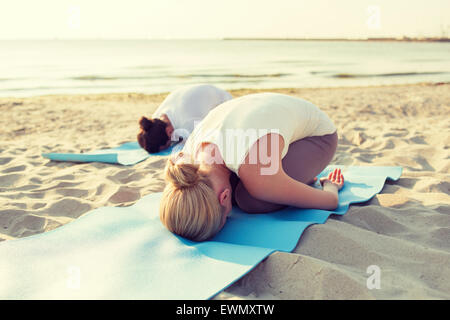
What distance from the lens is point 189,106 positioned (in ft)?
14.5

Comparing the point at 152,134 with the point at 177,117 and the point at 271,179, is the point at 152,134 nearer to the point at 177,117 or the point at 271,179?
the point at 177,117

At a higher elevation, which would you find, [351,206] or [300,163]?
[300,163]

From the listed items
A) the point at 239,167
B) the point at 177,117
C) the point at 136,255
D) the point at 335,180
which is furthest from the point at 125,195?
the point at 177,117

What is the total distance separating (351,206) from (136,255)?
1.41 m

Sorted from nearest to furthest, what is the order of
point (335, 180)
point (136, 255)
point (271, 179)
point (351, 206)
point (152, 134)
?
point (136, 255), point (271, 179), point (351, 206), point (335, 180), point (152, 134)

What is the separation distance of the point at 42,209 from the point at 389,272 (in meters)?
2.22

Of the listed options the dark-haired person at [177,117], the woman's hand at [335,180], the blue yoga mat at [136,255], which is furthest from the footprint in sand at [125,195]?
the woman's hand at [335,180]

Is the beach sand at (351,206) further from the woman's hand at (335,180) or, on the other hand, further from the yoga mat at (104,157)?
the woman's hand at (335,180)

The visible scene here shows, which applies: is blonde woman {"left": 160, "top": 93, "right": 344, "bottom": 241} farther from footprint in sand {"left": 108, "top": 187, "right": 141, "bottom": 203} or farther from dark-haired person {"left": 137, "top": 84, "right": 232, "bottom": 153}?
dark-haired person {"left": 137, "top": 84, "right": 232, "bottom": 153}

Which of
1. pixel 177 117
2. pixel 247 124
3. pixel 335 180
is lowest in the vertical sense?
pixel 335 180

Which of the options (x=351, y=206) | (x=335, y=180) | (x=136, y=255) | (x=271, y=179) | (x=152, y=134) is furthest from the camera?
(x=152, y=134)

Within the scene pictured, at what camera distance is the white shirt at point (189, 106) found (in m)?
4.36

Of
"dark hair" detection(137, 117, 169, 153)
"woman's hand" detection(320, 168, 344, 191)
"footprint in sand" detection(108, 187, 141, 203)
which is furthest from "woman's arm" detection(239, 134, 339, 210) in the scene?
"dark hair" detection(137, 117, 169, 153)

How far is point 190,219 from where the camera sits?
5.95 feet
